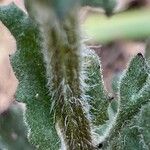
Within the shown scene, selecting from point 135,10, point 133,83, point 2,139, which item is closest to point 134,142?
point 133,83

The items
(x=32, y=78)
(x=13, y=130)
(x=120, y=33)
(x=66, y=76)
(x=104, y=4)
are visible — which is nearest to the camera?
(x=66, y=76)

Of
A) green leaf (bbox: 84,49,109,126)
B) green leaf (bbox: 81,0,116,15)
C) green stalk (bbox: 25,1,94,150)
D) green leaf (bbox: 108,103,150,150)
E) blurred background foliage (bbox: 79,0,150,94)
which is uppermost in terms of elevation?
blurred background foliage (bbox: 79,0,150,94)

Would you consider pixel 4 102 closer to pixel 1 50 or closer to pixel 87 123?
pixel 1 50

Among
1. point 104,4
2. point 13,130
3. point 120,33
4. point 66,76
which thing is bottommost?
point 66,76

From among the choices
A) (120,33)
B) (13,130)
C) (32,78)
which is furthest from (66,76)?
(120,33)

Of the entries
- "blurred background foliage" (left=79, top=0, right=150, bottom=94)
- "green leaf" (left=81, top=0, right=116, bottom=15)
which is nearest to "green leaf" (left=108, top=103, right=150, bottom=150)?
"green leaf" (left=81, top=0, right=116, bottom=15)

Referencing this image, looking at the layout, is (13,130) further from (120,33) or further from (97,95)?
(120,33)

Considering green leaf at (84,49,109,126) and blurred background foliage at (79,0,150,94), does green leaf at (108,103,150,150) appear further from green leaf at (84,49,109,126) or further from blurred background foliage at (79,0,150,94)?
blurred background foliage at (79,0,150,94)

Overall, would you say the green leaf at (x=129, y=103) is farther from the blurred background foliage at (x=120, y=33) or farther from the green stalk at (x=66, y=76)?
the blurred background foliage at (x=120, y=33)
